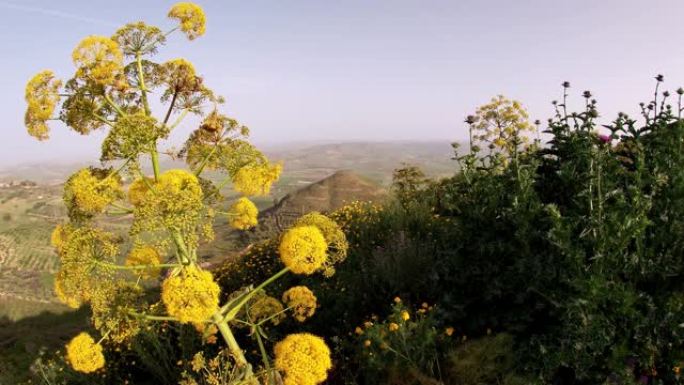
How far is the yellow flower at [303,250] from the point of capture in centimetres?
367

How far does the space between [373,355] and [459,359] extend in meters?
0.96

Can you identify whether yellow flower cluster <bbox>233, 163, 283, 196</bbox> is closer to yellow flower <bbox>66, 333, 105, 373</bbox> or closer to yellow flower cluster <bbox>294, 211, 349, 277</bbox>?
yellow flower cluster <bbox>294, 211, 349, 277</bbox>

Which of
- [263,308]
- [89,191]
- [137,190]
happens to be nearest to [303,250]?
[263,308]

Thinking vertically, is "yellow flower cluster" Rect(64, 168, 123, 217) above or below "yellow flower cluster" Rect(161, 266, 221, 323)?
above

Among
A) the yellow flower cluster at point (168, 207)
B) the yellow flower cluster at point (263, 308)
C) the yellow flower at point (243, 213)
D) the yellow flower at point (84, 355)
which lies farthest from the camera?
the yellow flower cluster at point (263, 308)

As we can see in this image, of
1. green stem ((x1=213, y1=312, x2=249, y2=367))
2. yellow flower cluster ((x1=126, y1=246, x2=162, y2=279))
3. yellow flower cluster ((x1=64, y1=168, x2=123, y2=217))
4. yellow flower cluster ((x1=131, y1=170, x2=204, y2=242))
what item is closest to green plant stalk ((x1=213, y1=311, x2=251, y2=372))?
green stem ((x1=213, y1=312, x2=249, y2=367))

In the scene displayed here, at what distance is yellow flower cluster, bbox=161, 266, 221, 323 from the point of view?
3.16 meters

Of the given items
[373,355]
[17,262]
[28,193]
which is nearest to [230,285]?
[373,355]

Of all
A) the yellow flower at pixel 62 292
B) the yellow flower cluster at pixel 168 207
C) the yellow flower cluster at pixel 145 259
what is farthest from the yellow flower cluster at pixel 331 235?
the yellow flower at pixel 62 292

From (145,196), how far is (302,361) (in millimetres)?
1835

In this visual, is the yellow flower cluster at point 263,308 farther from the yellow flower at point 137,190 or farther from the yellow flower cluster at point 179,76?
the yellow flower cluster at point 179,76

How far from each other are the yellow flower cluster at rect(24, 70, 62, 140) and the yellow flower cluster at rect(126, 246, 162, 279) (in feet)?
4.00

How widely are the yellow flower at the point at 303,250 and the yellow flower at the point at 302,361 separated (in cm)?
64

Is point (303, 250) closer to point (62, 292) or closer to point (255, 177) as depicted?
point (255, 177)
